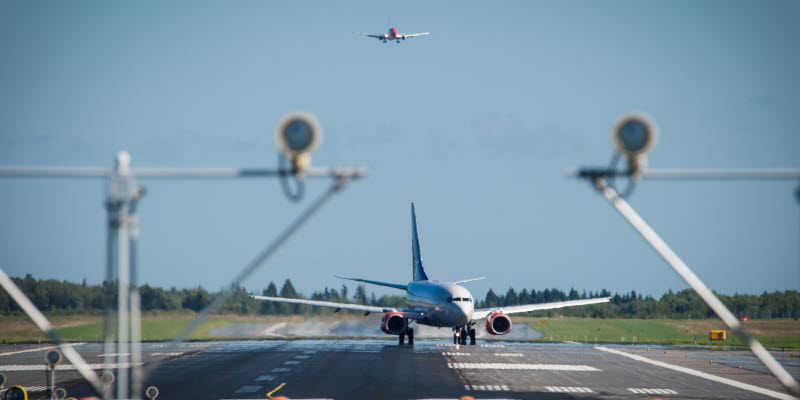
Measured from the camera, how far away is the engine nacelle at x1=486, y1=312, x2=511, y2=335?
67750 mm

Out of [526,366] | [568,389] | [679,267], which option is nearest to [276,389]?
[568,389]

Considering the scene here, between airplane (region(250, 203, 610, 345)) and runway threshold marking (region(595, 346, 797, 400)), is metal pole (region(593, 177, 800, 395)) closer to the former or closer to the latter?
runway threshold marking (region(595, 346, 797, 400))

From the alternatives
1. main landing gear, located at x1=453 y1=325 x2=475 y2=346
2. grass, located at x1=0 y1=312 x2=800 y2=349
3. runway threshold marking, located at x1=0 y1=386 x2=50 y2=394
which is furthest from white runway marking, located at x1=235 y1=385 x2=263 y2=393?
main landing gear, located at x1=453 y1=325 x2=475 y2=346

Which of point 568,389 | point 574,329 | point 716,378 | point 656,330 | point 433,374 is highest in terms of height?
point 433,374

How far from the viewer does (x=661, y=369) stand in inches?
1967

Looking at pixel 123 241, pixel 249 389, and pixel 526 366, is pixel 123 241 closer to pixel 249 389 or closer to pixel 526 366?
pixel 249 389

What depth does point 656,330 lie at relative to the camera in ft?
311

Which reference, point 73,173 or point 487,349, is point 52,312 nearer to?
point 487,349

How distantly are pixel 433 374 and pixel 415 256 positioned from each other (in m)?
45.7

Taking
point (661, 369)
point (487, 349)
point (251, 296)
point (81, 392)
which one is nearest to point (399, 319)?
point (487, 349)

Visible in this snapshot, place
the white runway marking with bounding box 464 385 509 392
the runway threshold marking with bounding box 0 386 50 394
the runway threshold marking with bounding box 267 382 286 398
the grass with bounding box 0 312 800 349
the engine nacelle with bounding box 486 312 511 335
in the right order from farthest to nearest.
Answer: the engine nacelle with bounding box 486 312 511 335 < the grass with bounding box 0 312 800 349 < the runway threshold marking with bounding box 0 386 50 394 < the white runway marking with bounding box 464 385 509 392 < the runway threshold marking with bounding box 267 382 286 398

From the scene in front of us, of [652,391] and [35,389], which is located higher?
[35,389]

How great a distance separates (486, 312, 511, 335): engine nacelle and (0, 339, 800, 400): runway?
209 centimetres

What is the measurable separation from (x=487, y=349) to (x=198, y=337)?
29.1 metres
